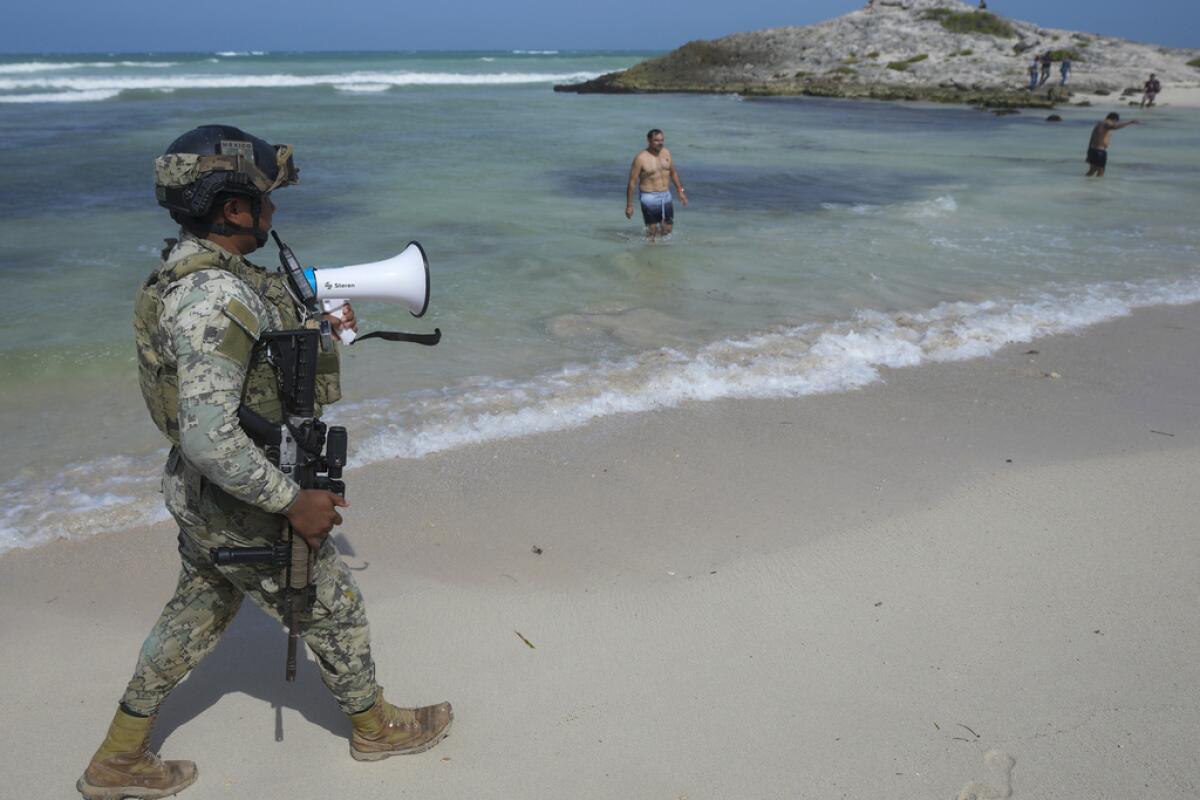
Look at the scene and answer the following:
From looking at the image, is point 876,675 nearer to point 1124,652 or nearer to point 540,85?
point 1124,652

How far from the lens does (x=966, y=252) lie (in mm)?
10773

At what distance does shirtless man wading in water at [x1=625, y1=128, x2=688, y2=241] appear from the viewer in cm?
1117

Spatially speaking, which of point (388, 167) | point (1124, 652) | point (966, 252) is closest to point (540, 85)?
point (388, 167)

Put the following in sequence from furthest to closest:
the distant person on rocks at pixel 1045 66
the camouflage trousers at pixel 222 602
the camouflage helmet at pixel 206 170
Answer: the distant person on rocks at pixel 1045 66 → the camouflage trousers at pixel 222 602 → the camouflage helmet at pixel 206 170

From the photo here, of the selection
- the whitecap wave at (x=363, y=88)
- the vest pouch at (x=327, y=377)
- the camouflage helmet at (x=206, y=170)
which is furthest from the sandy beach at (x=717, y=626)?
the whitecap wave at (x=363, y=88)

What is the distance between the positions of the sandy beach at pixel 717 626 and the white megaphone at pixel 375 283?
142 centimetres

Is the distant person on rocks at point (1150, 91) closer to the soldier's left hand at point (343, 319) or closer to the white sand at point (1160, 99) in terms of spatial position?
the white sand at point (1160, 99)

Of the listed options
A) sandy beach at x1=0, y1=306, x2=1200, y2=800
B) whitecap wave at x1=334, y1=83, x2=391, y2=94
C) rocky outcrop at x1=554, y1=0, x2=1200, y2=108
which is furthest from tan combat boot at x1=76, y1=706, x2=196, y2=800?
whitecap wave at x1=334, y1=83, x2=391, y2=94

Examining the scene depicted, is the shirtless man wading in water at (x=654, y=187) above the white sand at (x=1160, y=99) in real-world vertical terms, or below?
below

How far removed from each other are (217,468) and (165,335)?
0.35 metres

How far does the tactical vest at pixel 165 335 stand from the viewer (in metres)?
2.24

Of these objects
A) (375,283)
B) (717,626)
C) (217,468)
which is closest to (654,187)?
(717,626)

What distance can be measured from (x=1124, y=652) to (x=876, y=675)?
0.99 metres

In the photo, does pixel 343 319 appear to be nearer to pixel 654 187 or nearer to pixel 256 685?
pixel 256 685
